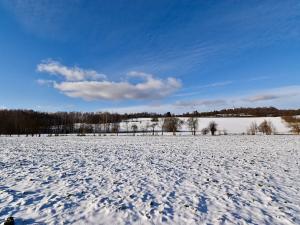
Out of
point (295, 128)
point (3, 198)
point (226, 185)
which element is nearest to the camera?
point (3, 198)

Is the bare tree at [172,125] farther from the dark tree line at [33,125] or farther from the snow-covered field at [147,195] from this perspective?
the snow-covered field at [147,195]

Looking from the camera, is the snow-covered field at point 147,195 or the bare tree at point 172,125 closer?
the snow-covered field at point 147,195

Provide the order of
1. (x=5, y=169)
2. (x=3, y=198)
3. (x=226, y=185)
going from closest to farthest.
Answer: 1. (x=3, y=198)
2. (x=226, y=185)
3. (x=5, y=169)

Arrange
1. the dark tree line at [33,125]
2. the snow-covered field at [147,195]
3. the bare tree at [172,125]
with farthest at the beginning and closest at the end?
the dark tree line at [33,125], the bare tree at [172,125], the snow-covered field at [147,195]

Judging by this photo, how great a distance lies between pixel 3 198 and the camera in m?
9.11

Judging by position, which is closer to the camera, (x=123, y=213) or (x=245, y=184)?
(x=123, y=213)

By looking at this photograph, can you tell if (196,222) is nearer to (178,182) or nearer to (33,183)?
(178,182)

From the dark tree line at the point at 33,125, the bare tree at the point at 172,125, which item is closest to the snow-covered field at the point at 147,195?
the bare tree at the point at 172,125

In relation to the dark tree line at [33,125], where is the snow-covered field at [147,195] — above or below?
below

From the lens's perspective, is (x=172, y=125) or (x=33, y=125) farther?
(x=172, y=125)

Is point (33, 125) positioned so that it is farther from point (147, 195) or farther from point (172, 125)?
point (147, 195)

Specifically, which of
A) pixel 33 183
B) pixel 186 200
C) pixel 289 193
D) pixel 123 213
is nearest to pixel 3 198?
pixel 33 183

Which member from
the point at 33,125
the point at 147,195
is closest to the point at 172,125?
the point at 33,125

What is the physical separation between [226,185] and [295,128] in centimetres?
8149
